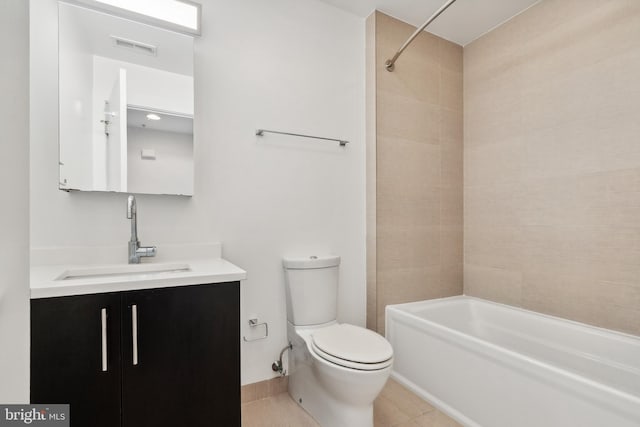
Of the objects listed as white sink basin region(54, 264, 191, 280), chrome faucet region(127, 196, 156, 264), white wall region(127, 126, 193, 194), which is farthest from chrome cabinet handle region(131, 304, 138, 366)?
white wall region(127, 126, 193, 194)

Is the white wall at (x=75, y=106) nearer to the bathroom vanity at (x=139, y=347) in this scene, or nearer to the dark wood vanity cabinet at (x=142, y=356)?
the bathroom vanity at (x=139, y=347)

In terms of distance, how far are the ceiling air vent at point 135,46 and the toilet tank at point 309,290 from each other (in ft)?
4.21

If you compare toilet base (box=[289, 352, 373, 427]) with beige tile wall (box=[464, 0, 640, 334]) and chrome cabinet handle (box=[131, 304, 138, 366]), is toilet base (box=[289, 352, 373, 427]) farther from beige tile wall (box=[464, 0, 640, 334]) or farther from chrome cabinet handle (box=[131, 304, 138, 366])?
beige tile wall (box=[464, 0, 640, 334])

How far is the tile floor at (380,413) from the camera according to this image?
162 centimetres

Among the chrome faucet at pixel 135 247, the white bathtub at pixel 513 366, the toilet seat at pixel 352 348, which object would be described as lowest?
the white bathtub at pixel 513 366

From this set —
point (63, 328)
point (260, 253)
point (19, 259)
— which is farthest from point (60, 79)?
point (19, 259)

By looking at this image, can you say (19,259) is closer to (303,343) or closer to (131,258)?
(131,258)

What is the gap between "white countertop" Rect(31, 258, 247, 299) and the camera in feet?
3.35

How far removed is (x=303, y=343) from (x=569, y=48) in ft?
7.65

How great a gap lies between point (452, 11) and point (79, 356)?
9.00ft

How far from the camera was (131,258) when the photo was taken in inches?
59.1

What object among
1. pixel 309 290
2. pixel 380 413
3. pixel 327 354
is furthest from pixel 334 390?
pixel 309 290

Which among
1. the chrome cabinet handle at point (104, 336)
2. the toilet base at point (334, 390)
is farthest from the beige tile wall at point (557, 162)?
the chrome cabinet handle at point (104, 336)

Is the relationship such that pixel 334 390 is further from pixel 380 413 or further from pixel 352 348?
pixel 380 413
